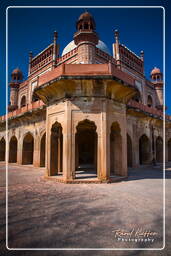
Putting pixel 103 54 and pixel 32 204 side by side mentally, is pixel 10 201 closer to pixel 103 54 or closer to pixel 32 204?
pixel 32 204

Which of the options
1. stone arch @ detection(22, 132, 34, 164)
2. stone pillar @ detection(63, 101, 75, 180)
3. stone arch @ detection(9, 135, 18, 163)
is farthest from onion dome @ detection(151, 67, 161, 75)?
stone arch @ detection(9, 135, 18, 163)

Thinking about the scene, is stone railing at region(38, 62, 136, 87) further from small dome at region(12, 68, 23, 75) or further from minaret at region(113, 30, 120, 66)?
small dome at region(12, 68, 23, 75)

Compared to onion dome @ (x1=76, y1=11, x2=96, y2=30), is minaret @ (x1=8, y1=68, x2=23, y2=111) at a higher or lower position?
lower

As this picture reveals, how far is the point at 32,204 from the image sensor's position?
4.14 meters

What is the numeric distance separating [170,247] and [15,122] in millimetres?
16338

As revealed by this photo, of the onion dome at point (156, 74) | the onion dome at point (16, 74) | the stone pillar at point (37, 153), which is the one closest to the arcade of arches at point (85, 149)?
the stone pillar at point (37, 153)

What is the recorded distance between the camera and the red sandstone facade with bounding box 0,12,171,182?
7027 mm

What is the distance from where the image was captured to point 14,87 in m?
22.0

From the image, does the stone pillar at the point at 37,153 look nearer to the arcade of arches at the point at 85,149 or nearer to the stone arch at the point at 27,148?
the arcade of arches at the point at 85,149

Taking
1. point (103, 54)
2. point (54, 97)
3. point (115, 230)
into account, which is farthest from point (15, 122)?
point (115, 230)

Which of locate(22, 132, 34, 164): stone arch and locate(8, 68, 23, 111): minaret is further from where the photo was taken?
locate(8, 68, 23, 111): minaret

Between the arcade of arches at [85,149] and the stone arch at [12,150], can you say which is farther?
the stone arch at [12,150]

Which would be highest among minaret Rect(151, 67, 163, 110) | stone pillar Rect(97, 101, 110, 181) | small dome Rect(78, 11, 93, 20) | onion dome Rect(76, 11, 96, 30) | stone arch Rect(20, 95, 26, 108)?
small dome Rect(78, 11, 93, 20)

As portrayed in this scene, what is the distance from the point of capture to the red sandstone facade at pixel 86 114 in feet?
23.1
